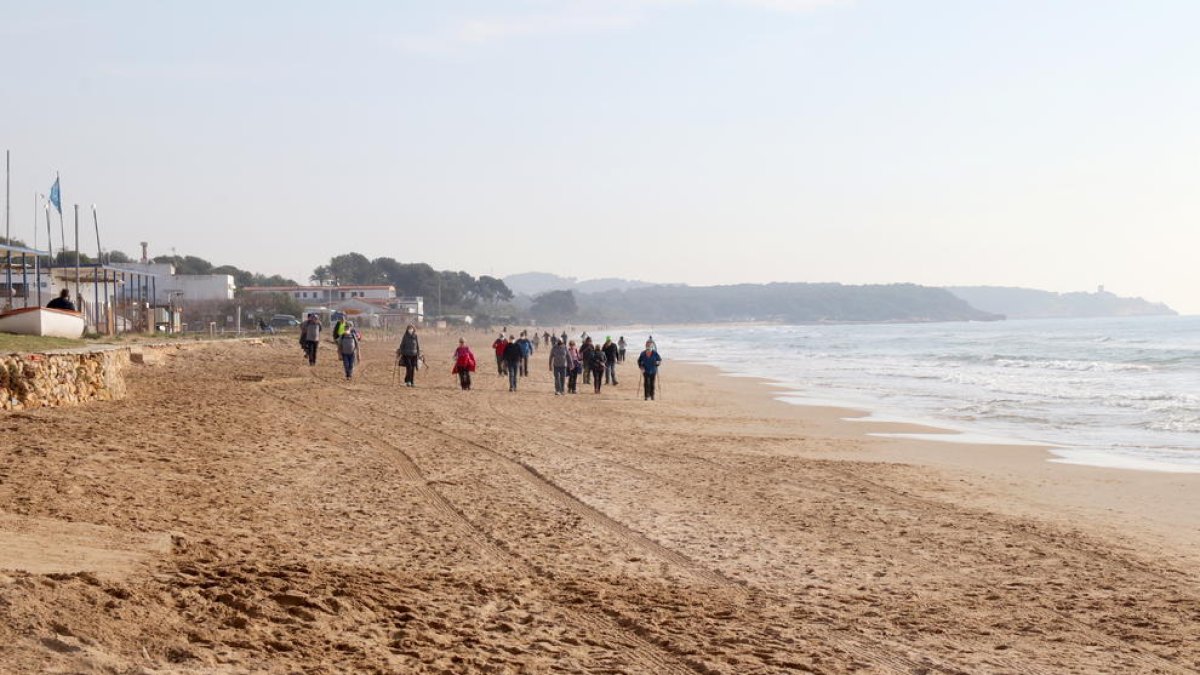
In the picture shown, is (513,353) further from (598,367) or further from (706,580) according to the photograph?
(706,580)

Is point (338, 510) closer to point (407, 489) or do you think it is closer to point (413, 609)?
point (407, 489)

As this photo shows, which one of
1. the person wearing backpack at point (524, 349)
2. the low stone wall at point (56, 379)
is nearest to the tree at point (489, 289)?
the person wearing backpack at point (524, 349)

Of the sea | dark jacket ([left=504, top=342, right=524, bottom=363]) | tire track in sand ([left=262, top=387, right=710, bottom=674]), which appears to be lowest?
the sea

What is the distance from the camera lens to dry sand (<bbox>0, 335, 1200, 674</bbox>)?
5516mm

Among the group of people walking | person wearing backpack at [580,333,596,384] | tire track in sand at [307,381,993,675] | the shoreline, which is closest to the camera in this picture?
tire track in sand at [307,381,993,675]

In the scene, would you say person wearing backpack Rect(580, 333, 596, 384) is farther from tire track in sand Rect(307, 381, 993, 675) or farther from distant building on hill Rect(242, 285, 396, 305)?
distant building on hill Rect(242, 285, 396, 305)

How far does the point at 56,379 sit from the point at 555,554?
10.1 m

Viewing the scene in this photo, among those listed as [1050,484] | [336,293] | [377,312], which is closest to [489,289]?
[336,293]

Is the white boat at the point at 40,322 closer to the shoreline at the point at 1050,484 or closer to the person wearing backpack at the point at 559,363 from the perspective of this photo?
the person wearing backpack at the point at 559,363

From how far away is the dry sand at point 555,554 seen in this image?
5.52 m

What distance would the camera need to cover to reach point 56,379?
1538 centimetres

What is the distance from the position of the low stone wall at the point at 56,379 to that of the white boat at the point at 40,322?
6.52 metres

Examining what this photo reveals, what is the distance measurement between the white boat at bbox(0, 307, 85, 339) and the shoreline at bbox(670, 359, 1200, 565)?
50.4 feet

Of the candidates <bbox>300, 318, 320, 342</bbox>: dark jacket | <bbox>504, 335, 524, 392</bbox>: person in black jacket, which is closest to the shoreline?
<bbox>504, 335, 524, 392</bbox>: person in black jacket
